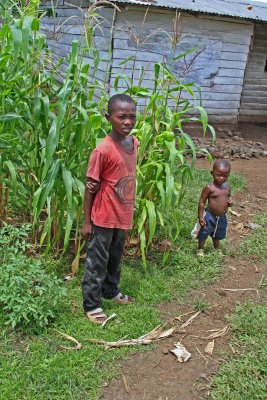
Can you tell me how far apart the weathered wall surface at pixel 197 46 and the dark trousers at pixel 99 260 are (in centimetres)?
583

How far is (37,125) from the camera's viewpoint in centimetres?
313

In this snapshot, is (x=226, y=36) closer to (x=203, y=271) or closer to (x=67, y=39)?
(x=67, y=39)

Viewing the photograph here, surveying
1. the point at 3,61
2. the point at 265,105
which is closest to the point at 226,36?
the point at 265,105

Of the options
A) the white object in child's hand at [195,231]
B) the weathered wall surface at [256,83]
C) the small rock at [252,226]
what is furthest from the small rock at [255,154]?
the white object in child's hand at [195,231]

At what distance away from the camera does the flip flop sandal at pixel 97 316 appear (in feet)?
9.63

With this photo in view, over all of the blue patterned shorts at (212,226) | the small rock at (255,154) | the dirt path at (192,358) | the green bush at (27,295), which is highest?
the small rock at (255,154)

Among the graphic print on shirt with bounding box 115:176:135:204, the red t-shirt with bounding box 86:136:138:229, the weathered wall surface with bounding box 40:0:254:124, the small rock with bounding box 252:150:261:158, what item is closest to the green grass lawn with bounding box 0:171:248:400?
the red t-shirt with bounding box 86:136:138:229

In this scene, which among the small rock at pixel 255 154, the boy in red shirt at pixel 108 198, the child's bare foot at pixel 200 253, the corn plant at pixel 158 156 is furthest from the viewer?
the small rock at pixel 255 154

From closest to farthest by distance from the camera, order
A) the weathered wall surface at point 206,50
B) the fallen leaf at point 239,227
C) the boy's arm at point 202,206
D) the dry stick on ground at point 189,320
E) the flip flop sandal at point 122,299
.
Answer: the dry stick on ground at point 189,320
the flip flop sandal at point 122,299
the boy's arm at point 202,206
the fallen leaf at point 239,227
the weathered wall surface at point 206,50

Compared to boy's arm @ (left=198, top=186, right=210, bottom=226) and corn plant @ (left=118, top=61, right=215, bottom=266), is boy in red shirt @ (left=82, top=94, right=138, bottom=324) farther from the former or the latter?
boy's arm @ (left=198, top=186, right=210, bottom=226)

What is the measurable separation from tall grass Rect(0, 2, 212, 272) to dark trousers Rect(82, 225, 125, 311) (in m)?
0.31

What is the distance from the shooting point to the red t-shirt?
269cm

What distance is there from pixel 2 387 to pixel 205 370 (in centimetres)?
118

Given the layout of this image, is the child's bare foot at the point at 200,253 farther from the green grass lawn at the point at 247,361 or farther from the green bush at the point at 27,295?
the green bush at the point at 27,295
